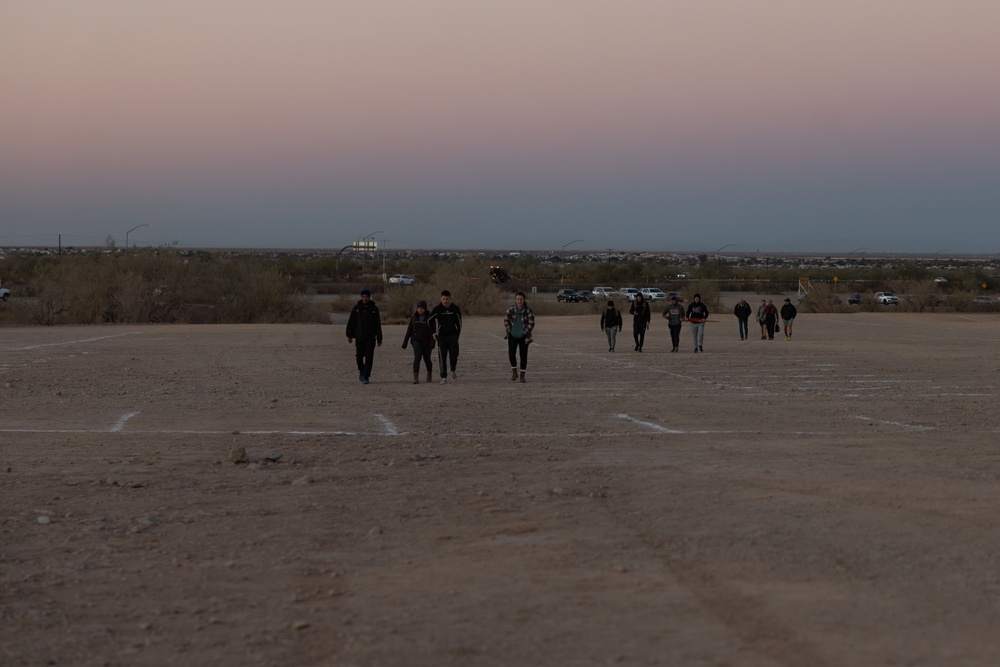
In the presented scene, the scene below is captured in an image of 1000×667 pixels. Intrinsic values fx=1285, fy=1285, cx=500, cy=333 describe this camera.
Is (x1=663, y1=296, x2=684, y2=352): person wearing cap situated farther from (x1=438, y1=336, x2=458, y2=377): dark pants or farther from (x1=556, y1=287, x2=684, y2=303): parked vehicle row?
(x1=556, y1=287, x2=684, y2=303): parked vehicle row

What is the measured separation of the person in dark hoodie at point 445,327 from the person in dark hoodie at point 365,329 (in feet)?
3.04

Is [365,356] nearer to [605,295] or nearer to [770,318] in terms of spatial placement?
[770,318]

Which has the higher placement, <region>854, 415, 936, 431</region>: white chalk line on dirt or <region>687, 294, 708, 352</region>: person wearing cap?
<region>687, 294, 708, 352</region>: person wearing cap

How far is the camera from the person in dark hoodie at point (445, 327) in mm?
21094

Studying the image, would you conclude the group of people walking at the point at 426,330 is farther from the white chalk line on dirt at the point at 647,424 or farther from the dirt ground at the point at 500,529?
the white chalk line on dirt at the point at 647,424

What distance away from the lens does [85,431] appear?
46.5ft

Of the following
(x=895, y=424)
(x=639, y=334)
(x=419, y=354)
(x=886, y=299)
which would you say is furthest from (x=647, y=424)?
(x=886, y=299)

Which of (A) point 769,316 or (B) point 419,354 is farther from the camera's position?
(A) point 769,316

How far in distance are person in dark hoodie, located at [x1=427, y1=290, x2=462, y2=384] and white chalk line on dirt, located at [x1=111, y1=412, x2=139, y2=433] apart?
6177 millimetres

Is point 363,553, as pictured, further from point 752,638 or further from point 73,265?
point 73,265

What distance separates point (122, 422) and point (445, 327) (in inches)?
281

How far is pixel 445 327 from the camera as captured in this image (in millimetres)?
21203

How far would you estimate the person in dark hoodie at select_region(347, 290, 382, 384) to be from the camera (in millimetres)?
20766

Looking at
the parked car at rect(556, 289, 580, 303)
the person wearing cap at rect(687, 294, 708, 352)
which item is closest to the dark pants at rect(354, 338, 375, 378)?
the person wearing cap at rect(687, 294, 708, 352)
